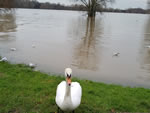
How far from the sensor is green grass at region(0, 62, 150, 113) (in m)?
3.31

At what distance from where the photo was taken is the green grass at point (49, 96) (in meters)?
3.31

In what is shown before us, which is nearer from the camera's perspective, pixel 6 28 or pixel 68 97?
pixel 68 97

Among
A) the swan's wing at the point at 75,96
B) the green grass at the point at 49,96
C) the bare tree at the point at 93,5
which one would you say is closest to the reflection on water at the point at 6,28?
the green grass at the point at 49,96

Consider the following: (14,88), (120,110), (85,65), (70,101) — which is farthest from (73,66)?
(70,101)

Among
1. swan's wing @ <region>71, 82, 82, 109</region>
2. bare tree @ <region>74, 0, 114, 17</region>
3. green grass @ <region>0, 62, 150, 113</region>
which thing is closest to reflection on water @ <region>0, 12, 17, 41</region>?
green grass @ <region>0, 62, 150, 113</region>

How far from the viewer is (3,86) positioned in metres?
4.10

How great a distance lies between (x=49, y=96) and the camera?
371cm

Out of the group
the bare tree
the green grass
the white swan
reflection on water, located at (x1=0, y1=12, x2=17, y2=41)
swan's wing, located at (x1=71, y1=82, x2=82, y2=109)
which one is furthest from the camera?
the bare tree

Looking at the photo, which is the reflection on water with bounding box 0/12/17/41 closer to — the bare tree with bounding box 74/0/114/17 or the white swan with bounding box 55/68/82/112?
the white swan with bounding box 55/68/82/112

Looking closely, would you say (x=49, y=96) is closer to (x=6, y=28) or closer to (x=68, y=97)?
(x=68, y=97)

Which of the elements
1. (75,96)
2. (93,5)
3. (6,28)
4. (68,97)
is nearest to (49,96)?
(75,96)

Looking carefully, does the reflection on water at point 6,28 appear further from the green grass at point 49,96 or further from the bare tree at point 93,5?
the bare tree at point 93,5

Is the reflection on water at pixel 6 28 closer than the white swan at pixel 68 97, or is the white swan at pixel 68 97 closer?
the white swan at pixel 68 97

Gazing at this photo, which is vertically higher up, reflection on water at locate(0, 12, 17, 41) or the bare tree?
the bare tree
